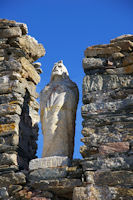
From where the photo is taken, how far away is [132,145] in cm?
497

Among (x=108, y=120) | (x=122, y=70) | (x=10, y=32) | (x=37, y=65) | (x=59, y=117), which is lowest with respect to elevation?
(x=108, y=120)

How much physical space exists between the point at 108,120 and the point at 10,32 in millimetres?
2343

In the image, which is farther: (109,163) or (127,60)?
(127,60)

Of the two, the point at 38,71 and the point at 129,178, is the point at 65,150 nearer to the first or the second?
the point at 129,178

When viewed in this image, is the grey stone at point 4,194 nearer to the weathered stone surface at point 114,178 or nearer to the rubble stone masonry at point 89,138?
the rubble stone masonry at point 89,138

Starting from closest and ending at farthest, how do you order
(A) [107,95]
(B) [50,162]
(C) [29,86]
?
(B) [50,162], (A) [107,95], (C) [29,86]

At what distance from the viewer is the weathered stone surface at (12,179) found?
210 inches

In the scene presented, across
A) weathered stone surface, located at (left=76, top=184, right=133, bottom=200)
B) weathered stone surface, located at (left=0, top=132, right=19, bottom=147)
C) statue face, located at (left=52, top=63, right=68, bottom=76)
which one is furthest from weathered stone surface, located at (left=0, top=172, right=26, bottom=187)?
statue face, located at (left=52, top=63, right=68, bottom=76)

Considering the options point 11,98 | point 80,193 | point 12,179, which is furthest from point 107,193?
point 11,98

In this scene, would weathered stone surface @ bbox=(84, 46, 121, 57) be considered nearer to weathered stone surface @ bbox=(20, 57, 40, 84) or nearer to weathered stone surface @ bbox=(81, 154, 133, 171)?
weathered stone surface @ bbox=(20, 57, 40, 84)

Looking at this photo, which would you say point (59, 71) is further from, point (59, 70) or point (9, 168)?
point (9, 168)

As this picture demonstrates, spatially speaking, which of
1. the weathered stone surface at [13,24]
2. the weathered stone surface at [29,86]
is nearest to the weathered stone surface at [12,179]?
the weathered stone surface at [29,86]

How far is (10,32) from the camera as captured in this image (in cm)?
670

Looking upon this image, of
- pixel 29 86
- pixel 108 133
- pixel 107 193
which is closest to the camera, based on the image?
pixel 107 193
